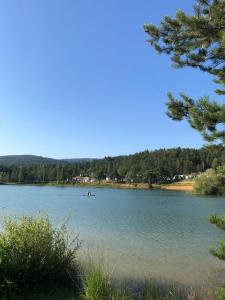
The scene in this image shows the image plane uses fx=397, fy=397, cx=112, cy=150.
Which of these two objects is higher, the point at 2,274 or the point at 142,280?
the point at 2,274

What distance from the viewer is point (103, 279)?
10461mm

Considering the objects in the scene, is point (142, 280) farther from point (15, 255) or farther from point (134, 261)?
point (15, 255)

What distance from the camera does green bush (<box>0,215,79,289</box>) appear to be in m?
10.7

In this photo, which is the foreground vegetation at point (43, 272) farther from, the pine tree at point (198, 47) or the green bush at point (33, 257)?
the pine tree at point (198, 47)

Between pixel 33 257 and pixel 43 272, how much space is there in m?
0.50

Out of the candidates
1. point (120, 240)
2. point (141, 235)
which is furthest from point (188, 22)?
point (141, 235)

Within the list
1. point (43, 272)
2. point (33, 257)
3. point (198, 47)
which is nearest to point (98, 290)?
point (43, 272)

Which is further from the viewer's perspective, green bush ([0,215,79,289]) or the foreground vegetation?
green bush ([0,215,79,289])

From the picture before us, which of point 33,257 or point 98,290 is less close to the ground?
point 33,257

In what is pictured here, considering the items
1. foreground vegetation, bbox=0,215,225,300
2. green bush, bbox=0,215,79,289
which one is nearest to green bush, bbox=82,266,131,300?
foreground vegetation, bbox=0,215,225,300

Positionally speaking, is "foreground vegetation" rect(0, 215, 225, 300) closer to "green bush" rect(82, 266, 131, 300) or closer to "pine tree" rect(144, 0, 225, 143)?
"green bush" rect(82, 266, 131, 300)

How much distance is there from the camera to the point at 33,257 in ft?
36.5

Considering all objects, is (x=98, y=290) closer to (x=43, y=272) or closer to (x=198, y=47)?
(x=43, y=272)

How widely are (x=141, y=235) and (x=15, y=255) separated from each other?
19600 mm
